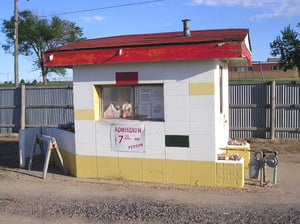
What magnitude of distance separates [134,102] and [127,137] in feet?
2.52

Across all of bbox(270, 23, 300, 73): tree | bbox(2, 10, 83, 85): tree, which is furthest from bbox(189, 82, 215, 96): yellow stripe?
bbox(2, 10, 83, 85): tree

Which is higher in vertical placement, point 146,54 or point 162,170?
point 146,54

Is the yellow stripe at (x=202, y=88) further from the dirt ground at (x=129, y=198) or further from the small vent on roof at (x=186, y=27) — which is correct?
the dirt ground at (x=129, y=198)

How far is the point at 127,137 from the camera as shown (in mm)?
8203

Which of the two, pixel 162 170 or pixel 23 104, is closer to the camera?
pixel 162 170

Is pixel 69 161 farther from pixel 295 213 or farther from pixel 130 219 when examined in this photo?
pixel 295 213

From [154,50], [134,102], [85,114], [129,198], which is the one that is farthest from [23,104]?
[129,198]

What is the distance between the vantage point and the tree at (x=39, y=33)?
4460 centimetres

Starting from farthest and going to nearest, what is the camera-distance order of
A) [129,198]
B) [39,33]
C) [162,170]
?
[39,33], [162,170], [129,198]

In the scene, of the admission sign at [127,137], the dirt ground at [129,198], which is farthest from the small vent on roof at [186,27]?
the dirt ground at [129,198]

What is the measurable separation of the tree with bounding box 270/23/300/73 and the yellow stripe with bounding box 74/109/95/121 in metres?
18.0

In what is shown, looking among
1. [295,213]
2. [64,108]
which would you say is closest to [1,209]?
[295,213]

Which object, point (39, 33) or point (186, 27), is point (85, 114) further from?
point (39, 33)

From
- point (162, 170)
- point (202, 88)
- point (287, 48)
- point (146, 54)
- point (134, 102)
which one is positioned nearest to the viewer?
point (202, 88)
